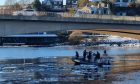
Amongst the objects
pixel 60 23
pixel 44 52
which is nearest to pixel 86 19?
Answer: pixel 60 23

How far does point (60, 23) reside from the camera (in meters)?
54.2

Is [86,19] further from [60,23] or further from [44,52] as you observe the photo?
[44,52]

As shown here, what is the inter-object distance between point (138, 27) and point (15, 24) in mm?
14188

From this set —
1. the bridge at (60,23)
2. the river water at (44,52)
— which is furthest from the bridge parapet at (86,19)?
the river water at (44,52)

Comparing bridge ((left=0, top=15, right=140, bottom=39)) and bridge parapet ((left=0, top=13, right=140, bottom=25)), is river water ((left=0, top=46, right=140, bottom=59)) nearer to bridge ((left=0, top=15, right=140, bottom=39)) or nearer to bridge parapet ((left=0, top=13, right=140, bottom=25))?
bridge ((left=0, top=15, right=140, bottom=39))

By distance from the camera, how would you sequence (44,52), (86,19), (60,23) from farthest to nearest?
(44,52) < (86,19) < (60,23)

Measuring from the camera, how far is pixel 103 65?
177 feet

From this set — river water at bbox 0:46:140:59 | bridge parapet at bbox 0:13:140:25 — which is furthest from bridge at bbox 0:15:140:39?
river water at bbox 0:46:140:59

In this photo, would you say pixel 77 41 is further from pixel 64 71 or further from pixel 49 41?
pixel 64 71

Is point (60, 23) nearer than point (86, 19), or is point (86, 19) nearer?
point (60, 23)

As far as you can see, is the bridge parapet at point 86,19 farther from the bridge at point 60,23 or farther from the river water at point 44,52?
the river water at point 44,52

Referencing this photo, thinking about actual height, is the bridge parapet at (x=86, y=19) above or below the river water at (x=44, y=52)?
above

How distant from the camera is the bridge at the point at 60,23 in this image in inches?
2024

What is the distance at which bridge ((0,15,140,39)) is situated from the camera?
51.4 meters
